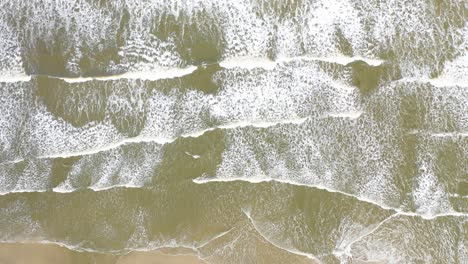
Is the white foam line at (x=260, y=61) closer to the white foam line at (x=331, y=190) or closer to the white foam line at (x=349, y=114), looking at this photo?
the white foam line at (x=349, y=114)

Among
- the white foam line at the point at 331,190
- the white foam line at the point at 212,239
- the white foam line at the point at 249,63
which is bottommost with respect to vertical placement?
the white foam line at the point at 212,239

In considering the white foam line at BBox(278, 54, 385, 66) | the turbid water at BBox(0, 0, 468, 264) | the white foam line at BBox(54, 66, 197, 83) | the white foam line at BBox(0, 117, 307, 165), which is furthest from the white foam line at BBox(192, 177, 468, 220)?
the white foam line at BBox(278, 54, 385, 66)

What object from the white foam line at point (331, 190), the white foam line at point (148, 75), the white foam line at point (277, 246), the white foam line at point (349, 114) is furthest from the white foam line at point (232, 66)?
Answer: the white foam line at point (277, 246)

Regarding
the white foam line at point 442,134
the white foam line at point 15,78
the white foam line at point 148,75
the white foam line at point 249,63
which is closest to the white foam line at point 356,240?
the white foam line at point 442,134

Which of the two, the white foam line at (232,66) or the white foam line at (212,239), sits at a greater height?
the white foam line at (232,66)

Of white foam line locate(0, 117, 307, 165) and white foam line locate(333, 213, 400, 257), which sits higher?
white foam line locate(0, 117, 307, 165)

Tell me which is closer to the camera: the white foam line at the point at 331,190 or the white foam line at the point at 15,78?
the white foam line at the point at 331,190

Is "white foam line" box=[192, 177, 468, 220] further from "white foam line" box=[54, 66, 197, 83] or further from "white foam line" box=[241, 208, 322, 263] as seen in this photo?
"white foam line" box=[54, 66, 197, 83]
